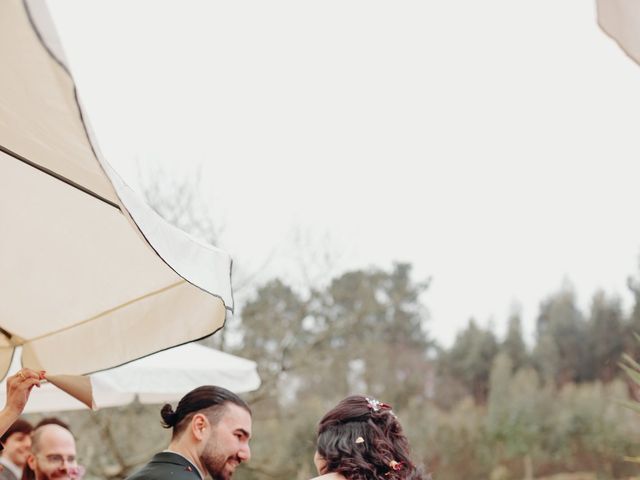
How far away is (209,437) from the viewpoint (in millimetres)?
2936

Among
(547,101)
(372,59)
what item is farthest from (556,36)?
(372,59)

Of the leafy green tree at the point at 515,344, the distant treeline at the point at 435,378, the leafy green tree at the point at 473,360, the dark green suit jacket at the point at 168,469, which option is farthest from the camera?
the leafy green tree at the point at 473,360

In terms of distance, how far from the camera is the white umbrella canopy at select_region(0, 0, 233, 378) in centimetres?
162

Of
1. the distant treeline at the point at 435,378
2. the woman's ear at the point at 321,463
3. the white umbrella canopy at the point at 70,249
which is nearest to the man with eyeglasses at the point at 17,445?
the white umbrella canopy at the point at 70,249

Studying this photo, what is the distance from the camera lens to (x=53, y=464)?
373 centimetres

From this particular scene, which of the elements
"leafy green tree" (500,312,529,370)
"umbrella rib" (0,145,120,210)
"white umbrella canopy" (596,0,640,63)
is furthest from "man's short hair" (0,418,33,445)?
"leafy green tree" (500,312,529,370)

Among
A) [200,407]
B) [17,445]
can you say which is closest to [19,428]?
[17,445]

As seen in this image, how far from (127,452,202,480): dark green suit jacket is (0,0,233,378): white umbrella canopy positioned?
1.20ft

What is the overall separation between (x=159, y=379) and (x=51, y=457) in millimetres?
1265

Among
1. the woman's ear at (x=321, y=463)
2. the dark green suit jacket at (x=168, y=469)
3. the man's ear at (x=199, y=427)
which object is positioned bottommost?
the dark green suit jacket at (x=168, y=469)

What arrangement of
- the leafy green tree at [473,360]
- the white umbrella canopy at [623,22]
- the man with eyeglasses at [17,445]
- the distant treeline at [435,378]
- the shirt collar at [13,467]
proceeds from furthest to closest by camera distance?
the leafy green tree at [473,360], the distant treeline at [435,378], the man with eyeglasses at [17,445], the shirt collar at [13,467], the white umbrella canopy at [623,22]

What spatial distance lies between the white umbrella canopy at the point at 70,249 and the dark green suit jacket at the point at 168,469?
0.37 meters

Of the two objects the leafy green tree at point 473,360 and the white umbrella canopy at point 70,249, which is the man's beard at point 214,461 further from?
the leafy green tree at point 473,360

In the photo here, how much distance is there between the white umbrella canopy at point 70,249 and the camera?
1622 mm
